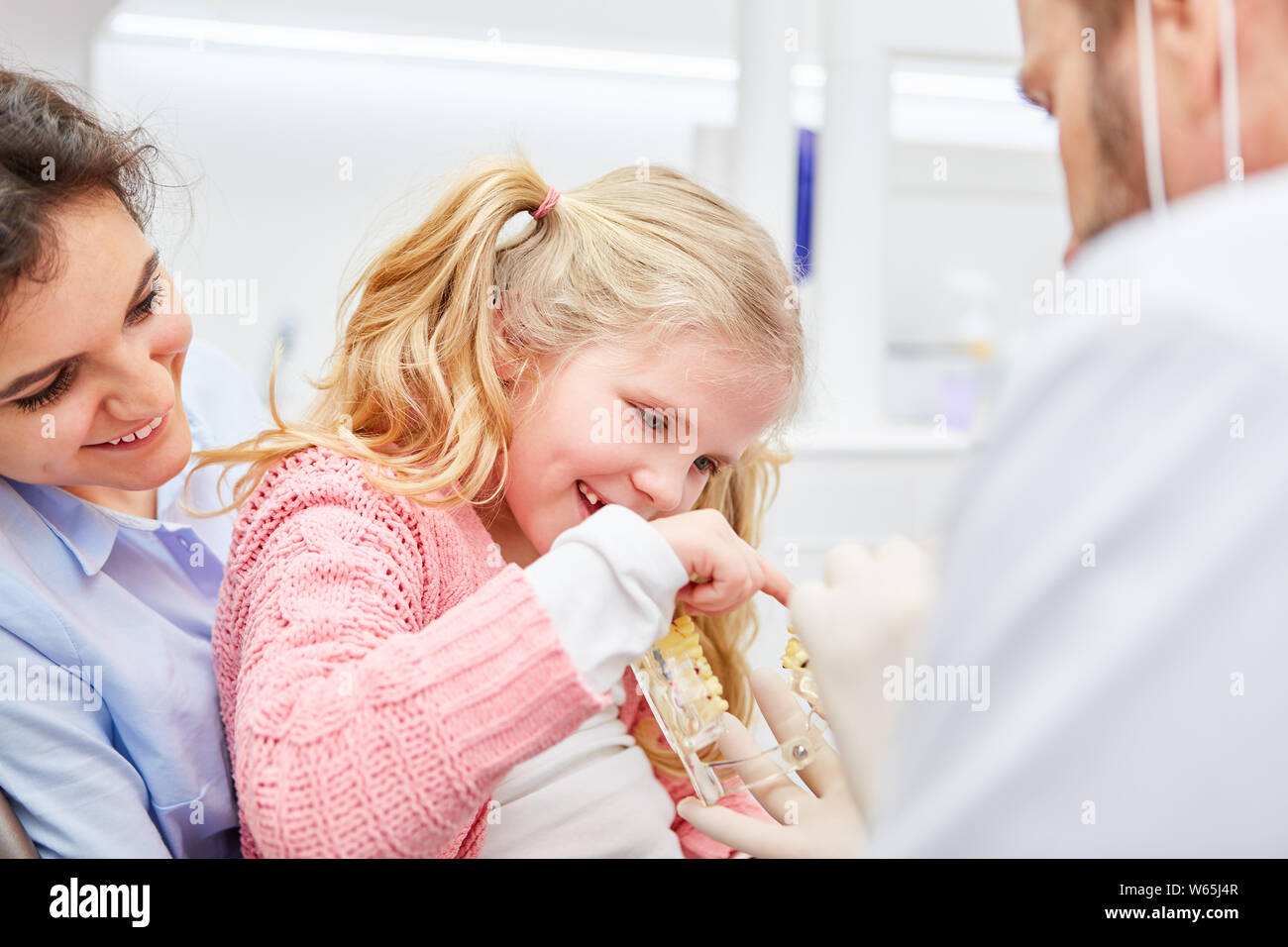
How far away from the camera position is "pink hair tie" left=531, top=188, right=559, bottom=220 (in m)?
1.08

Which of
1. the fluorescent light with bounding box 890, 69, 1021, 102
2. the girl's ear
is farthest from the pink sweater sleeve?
the fluorescent light with bounding box 890, 69, 1021, 102

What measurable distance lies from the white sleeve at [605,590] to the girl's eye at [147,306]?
41cm

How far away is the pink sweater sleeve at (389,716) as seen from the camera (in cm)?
63

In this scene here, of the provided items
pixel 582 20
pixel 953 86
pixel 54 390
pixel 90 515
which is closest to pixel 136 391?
pixel 54 390

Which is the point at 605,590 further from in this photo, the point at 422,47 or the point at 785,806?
the point at 422,47

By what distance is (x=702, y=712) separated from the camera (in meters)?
0.83

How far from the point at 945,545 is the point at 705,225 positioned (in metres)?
0.66

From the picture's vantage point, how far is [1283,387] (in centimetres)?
40

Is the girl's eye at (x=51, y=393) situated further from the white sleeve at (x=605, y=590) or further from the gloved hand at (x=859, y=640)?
the gloved hand at (x=859, y=640)

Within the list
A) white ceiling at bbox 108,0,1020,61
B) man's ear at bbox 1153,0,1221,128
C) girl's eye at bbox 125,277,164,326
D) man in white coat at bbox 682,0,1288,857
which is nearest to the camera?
man in white coat at bbox 682,0,1288,857

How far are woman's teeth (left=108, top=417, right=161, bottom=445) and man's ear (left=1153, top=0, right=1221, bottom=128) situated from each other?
75cm

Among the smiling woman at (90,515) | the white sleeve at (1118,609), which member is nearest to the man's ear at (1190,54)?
the white sleeve at (1118,609)

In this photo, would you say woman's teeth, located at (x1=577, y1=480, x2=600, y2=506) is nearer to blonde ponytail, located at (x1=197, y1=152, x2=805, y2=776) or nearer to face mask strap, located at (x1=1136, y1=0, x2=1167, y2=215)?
blonde ponytail, located at (x1=197, y1=152, x2=805, y2=776)

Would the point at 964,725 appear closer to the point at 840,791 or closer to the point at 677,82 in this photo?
the point at 840,791
